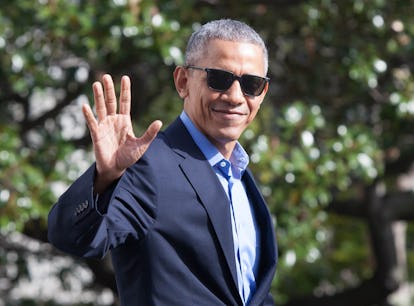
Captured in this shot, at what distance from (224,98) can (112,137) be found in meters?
0.43

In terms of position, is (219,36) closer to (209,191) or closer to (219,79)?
(219,79)

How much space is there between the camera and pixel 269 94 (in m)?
7.31

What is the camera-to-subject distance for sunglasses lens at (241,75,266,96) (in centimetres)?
296

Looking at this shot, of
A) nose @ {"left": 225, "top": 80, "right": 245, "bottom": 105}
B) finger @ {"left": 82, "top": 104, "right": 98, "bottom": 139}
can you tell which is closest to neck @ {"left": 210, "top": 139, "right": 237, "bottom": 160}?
nose @ {"left": 225, "top": 80, "right": 245, "bottom": 105}

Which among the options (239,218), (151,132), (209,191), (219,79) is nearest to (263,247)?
(239,218)

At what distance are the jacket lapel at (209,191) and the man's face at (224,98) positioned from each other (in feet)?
0.28

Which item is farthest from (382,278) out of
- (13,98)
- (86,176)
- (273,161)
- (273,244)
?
(86,176)

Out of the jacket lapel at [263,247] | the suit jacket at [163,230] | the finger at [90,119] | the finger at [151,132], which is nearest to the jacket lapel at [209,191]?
the suit jacket at [163,230]

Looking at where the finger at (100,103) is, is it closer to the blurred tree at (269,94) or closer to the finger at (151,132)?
the finger at (151,132)

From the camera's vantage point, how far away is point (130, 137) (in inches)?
104

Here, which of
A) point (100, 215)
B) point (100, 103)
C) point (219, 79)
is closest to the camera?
Result: point (100, 215)

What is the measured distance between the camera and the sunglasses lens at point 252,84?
9.70ft

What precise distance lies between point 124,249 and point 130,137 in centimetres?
35

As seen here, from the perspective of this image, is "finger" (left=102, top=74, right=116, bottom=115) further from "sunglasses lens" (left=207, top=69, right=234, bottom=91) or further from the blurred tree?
the blurred tree
